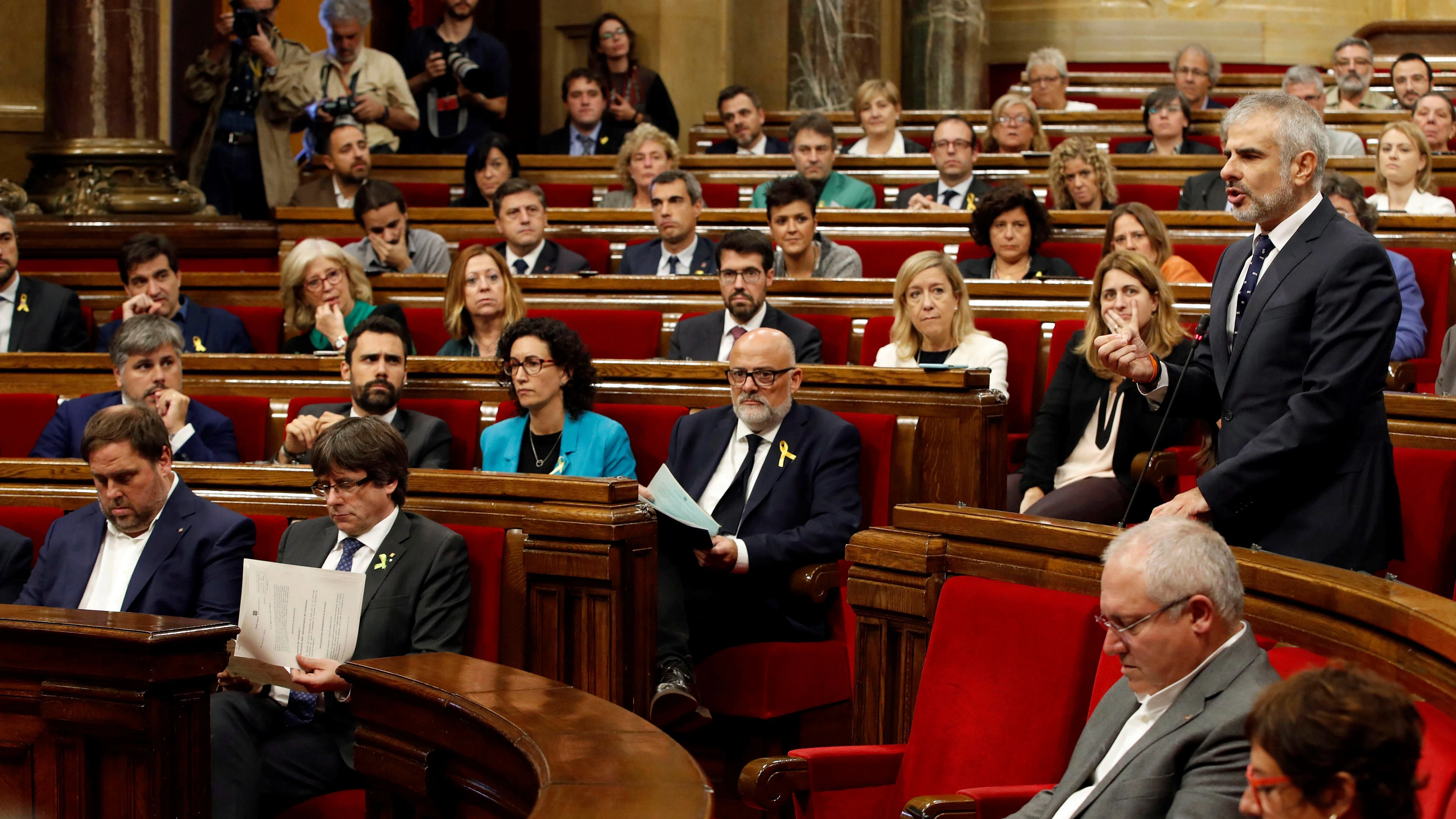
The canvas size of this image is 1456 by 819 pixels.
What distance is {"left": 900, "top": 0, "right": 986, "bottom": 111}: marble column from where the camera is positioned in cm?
895

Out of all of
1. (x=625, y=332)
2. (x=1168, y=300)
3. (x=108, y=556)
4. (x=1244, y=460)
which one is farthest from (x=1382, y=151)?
(x=108, y=556)

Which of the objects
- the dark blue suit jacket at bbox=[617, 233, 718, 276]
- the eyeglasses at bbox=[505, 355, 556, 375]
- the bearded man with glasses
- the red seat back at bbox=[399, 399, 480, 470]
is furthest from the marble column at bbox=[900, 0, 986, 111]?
the eyeglasses at bbox=[505, 355, 556, 375]

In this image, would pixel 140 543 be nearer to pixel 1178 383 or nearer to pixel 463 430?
pixel 463 430

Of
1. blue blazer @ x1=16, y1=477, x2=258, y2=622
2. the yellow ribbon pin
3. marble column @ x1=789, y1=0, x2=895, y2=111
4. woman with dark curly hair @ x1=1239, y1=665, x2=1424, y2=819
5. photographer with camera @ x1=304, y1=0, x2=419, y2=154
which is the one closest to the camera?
woman with dark curly hair @ x1=1239, y1=665, x2=1424, y2=819

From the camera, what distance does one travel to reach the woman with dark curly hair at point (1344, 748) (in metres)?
1.04

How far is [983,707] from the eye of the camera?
1878 mm

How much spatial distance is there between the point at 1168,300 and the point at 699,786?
7.35ft

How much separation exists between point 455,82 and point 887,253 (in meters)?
3.01

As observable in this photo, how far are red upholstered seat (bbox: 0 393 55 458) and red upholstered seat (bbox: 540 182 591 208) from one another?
2.89 m

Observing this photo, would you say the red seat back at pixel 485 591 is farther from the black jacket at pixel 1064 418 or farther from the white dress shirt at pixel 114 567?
the black jacket at pixel 1064 418

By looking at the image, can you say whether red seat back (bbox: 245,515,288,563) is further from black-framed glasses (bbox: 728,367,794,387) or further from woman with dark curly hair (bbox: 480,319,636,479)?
black-framed glasses (bbox: 728,367,794,387)

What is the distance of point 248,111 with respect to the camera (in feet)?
19.8

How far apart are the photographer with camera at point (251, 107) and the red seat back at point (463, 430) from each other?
3.01 metres

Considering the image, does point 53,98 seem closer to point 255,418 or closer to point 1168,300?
point 255,418
